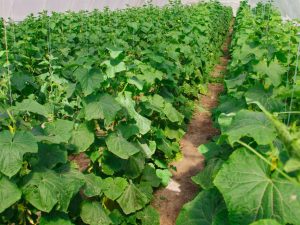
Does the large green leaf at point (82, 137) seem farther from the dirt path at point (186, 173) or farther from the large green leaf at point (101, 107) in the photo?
the dirt path at point (186, 173)

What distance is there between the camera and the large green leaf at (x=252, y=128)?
6.41 ft

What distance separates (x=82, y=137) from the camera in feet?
10.4

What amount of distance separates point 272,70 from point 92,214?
6.33 ft

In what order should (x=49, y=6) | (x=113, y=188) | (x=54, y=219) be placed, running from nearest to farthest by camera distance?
(x=54, y=219) < (x=113, y=188) < (x=49, y=6)

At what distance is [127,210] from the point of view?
3613 mm

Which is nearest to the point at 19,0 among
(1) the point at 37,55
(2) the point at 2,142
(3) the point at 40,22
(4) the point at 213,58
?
(3) the point at 40,22

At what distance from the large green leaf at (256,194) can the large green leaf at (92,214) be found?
151 cm

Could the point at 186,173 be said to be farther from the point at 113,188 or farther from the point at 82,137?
the point at 82,137

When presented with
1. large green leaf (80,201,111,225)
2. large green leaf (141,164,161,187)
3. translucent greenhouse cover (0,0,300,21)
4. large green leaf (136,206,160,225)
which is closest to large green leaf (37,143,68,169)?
large green leaf (80,201,111,225)

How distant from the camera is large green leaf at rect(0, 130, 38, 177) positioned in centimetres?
218

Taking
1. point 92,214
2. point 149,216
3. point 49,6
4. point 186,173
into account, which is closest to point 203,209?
point 92,214

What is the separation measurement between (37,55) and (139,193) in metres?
2.63

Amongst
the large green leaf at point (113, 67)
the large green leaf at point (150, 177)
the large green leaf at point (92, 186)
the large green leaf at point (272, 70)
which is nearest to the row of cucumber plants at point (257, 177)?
the large green leaf at point (272, 70)

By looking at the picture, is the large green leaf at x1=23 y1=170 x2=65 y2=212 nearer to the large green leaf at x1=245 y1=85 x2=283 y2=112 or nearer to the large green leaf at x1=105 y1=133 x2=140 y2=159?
the large green leaf at x1=105 y1=133 x2=140 y2=159
